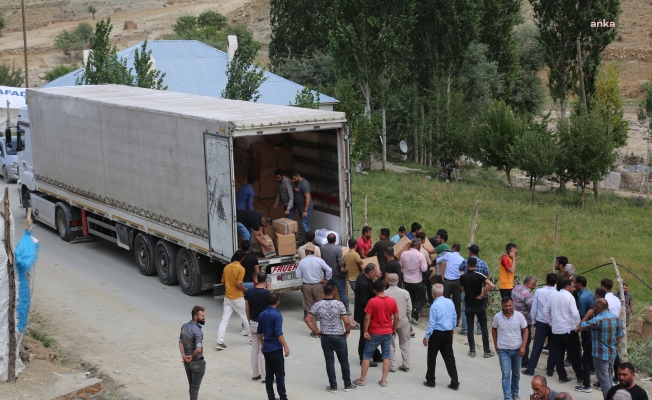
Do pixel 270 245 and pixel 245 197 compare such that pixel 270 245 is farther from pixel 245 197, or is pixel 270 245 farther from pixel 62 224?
pixel 62 224

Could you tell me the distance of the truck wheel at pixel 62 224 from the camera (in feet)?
63.1

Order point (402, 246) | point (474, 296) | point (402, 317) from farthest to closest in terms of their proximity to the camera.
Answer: point (402, 246) < point (474, 296) < point (402, 317)

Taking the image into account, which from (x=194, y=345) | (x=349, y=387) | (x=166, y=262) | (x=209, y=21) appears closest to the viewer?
(x=194, y=345)

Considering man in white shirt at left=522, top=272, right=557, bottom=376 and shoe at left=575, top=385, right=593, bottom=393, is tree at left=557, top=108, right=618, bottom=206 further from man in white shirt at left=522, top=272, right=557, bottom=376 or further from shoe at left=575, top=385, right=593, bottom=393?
shoe at left=575, top=385, right=593, bottom=393

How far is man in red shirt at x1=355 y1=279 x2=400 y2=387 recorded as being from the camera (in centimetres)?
1042

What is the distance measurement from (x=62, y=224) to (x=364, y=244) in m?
8.85

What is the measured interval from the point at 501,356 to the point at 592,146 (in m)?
25.1

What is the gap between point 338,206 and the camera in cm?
1522

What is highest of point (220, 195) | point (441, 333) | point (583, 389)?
point (220, 195)

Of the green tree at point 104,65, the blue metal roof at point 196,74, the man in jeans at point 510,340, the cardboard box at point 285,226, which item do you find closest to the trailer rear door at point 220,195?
the cardboard box at point 285,226

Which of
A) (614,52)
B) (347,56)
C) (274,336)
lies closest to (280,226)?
(274,336)

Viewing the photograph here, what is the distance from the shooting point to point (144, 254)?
16406 millimetres

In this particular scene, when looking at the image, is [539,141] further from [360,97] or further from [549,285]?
[549,285]

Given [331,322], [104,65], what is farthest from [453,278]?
[104,65]
